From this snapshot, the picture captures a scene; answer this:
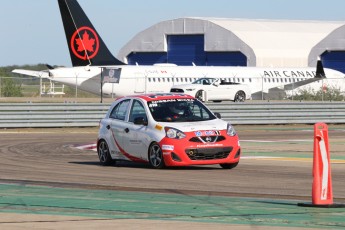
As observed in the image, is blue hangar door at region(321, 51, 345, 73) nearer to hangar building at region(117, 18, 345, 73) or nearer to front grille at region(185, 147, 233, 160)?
hangar building at region(117, 18, 345, 73)

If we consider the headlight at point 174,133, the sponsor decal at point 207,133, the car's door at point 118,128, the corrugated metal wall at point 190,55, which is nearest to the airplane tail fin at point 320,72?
the corrugated metal wall at point 190,55

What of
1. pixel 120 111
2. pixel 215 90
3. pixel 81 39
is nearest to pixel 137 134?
pixel 120 111

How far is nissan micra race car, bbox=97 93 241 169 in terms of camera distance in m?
18.8

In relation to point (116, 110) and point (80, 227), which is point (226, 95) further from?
point (80, 227)

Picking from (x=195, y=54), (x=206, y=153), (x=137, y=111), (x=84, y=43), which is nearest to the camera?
(x=206, y=153)

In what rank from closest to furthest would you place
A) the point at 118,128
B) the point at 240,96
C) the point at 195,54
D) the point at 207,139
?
the point at 207,139
the point at 118,128
the point at 240,96
the point at 195,54

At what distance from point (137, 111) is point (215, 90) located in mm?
40894

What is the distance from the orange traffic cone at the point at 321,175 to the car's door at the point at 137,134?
23.8 ft

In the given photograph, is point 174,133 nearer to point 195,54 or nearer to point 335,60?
point 335,60

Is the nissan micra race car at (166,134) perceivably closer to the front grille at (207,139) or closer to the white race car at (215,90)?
the front grille at (207,139)

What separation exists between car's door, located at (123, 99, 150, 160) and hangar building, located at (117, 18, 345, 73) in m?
58.7

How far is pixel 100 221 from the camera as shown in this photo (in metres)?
10.8

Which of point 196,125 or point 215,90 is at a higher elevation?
point 196,125

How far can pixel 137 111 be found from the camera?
20125mm
